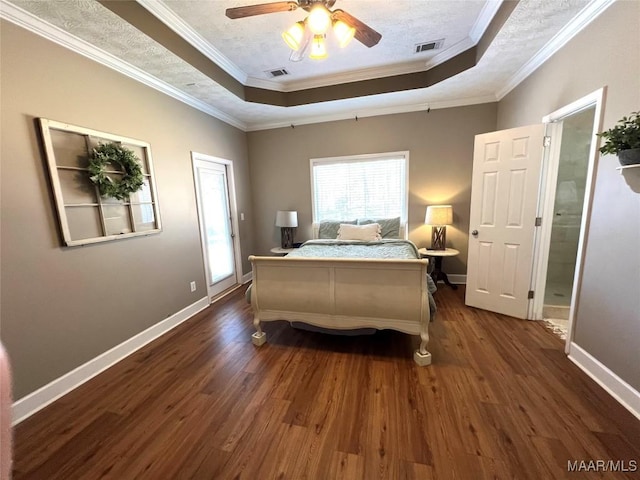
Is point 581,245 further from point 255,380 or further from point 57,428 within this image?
point 57,428

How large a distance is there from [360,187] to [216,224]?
2315 millimetres

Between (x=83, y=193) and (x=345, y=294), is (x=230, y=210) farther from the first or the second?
(x=345, y=294)

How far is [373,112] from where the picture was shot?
3986mm

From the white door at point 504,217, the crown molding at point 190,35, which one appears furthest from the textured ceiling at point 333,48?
the white door at point 504,217

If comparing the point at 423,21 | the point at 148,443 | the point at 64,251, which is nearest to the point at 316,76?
the point at 423,21

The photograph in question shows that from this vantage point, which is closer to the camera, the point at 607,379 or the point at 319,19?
the point at 319,19

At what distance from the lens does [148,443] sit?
1559mm

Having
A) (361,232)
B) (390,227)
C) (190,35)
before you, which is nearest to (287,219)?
(361,232)

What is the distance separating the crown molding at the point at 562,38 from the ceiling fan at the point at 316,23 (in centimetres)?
151

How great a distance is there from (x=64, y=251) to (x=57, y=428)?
119cm

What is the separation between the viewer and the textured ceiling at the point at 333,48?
1.91 meters

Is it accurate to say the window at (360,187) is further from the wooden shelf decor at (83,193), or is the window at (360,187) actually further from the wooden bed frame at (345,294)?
the wooden shelf decor at (83,193)

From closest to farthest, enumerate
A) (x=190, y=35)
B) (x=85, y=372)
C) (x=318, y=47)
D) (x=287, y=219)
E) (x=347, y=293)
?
(x=318, y=47)
(x=85, y=372)
(x=347, y=293)
(x=190, y=35)
(x=287, y=219)

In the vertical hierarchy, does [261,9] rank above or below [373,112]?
below
